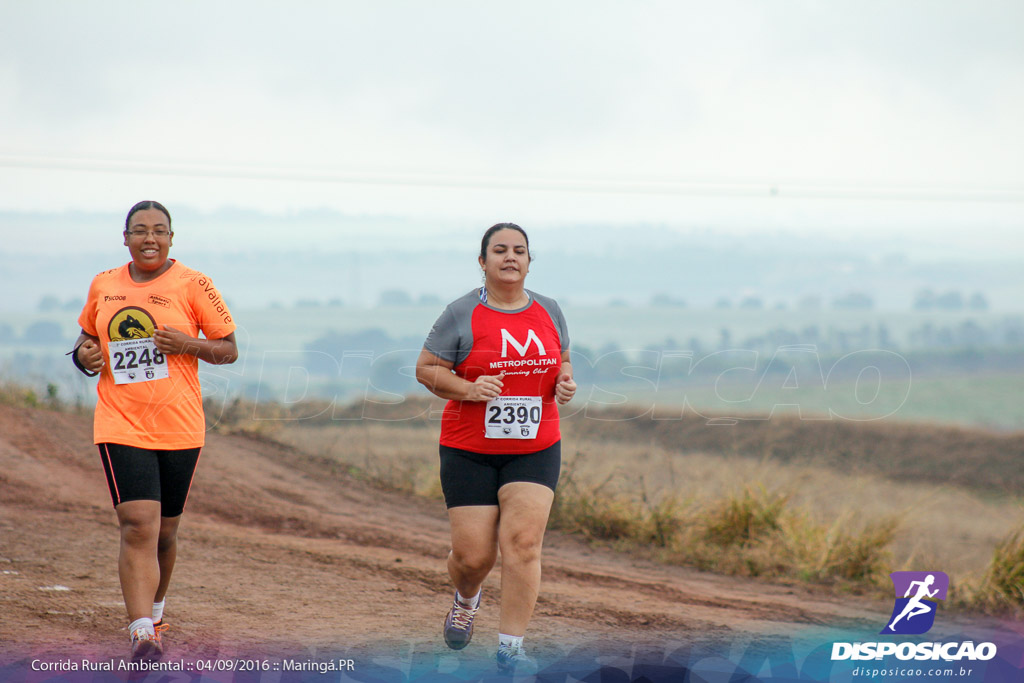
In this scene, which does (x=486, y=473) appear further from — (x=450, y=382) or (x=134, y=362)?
(x=134, y=362)

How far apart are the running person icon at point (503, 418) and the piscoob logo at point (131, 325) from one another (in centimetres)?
135

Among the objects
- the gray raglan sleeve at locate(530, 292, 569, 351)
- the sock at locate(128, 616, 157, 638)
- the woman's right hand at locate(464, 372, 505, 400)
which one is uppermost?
the gray raglan sleeve at locate(530, 292, 569, 351)

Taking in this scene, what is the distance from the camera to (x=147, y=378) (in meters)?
4.76

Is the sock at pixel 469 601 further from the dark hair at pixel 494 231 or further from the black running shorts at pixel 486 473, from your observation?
the dark hair at pixel 494 231

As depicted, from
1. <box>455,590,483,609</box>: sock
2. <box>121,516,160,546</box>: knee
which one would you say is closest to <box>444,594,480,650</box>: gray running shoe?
<box>455,590,483,609</box>: sock

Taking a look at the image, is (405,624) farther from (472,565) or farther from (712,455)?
(712,455)

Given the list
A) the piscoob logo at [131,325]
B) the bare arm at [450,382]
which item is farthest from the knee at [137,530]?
the bare arm at [450,382]

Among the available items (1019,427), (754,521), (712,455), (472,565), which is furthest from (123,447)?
(1019,427)

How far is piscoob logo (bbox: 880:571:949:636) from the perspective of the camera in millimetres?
7125

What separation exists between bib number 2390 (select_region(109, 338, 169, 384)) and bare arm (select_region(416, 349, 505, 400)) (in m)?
1.30

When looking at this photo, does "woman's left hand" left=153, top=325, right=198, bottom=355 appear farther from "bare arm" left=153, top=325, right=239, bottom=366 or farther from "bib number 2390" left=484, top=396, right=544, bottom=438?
"bib number 2390" left=484, top=396, right=544, bottom=438

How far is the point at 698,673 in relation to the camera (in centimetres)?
521

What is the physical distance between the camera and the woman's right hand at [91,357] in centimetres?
474

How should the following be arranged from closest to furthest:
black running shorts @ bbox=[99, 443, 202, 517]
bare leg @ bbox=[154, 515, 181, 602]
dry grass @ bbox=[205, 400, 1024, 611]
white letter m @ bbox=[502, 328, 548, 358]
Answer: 1. black running shorts @ bbox=[99, 443, 202, 517]
2. white letter m @ bbox=[502, 328, 548, 358]
3. bare leg @ bbox=[154, 515, 181, 602]
4. dry grass @ bbox=[205, 400, 1024, 611]
